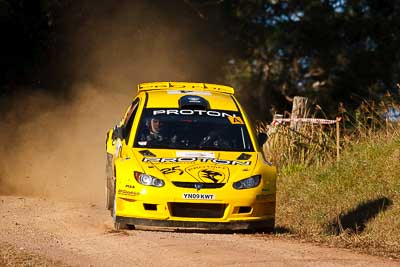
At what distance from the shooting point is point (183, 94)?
14.4m

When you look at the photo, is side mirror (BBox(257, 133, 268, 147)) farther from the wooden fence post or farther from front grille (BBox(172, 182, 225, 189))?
the wooden fence post

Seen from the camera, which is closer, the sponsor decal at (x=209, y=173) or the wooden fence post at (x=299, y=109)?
the sponsor decal at (x=209, y=173)

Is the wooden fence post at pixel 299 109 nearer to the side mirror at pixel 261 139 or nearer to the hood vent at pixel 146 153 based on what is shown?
the side mirror at pixel 261 139

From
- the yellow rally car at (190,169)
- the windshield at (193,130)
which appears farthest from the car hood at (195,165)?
the windshield at (193,130)

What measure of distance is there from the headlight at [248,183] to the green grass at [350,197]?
1010mm

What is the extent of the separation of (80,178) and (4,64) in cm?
793

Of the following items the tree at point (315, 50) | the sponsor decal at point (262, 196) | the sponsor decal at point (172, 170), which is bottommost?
the sponsor decal at point (262, 196)

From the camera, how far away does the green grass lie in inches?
555

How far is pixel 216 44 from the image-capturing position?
34.0 metres

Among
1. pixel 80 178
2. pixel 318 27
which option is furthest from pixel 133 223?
pixel 318 27

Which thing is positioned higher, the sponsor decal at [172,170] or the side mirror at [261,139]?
the side mirror at [261,139]

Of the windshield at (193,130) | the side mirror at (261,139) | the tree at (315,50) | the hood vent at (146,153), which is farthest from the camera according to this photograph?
Result: the tree at (315,50)

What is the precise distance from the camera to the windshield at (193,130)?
13.5 meters

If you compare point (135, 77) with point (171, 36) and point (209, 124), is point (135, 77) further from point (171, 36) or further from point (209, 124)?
point (209, 124)
